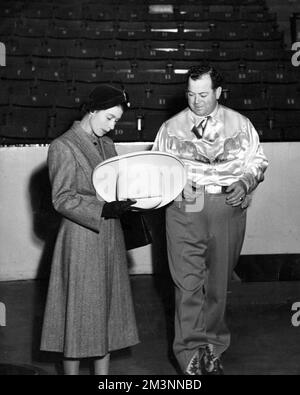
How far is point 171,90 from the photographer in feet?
17.1

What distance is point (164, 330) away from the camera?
3131mm

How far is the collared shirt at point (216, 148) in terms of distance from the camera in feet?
7.86

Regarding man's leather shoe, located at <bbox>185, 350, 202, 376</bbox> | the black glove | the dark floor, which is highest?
the black glove

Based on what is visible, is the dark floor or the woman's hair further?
the dark floor

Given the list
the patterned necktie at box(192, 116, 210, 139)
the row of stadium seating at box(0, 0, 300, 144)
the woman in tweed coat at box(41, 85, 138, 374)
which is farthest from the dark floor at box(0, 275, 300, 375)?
the row of stadium seating at box(0, 0, 300, 144)

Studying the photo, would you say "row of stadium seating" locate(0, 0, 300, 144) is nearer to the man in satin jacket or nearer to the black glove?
the man in satin jacket

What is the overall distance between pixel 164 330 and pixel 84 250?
124 centimetres

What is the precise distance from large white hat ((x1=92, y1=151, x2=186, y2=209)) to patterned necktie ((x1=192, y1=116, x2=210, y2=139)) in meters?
0.25

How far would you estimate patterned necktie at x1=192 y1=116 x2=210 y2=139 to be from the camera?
7.90ft

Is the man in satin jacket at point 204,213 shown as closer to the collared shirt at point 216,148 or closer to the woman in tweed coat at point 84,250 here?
the collared shirt at point 216,148

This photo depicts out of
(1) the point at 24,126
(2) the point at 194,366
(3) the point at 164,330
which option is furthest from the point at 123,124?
(2) the point at 194,366

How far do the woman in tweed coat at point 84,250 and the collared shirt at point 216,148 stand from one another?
42 centimetres

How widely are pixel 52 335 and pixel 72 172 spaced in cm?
54

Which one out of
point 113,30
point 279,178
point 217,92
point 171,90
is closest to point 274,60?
point 171,90
